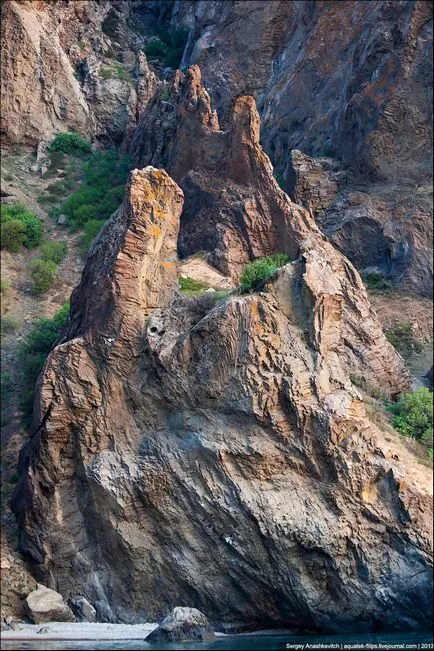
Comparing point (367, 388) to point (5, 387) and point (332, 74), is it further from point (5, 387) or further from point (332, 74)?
point (332, 74)

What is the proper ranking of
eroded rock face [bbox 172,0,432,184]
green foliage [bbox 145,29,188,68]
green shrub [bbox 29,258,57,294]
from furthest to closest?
green foliage [bbox 145,29,188,68] < green shrub [bbox 29,258,57,294] < eroded rock face [bbox 172,0,432,184]

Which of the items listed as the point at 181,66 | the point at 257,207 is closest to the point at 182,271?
the point at 257,207

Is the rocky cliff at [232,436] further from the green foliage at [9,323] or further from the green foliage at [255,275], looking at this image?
the green foliage at [9,323]

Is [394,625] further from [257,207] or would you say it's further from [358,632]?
[257,207]

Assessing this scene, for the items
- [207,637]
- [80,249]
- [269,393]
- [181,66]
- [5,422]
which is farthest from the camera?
[181,66]

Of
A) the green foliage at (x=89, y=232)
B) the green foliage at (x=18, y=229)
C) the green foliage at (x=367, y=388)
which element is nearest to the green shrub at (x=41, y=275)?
the green foliage at (x=18, y=229)

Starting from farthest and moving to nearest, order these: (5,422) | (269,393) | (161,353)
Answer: (5,422) < (161,353) < (269,393)

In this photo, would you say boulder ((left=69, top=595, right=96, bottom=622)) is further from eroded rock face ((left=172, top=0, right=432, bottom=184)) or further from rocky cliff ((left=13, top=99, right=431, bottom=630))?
eroded rock face ((left=172, top=0, right=432, bottom=184))

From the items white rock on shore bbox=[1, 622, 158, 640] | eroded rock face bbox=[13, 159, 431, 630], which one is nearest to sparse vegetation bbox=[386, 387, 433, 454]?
eroded rock face bbox=[13, 159, 431, 630]
